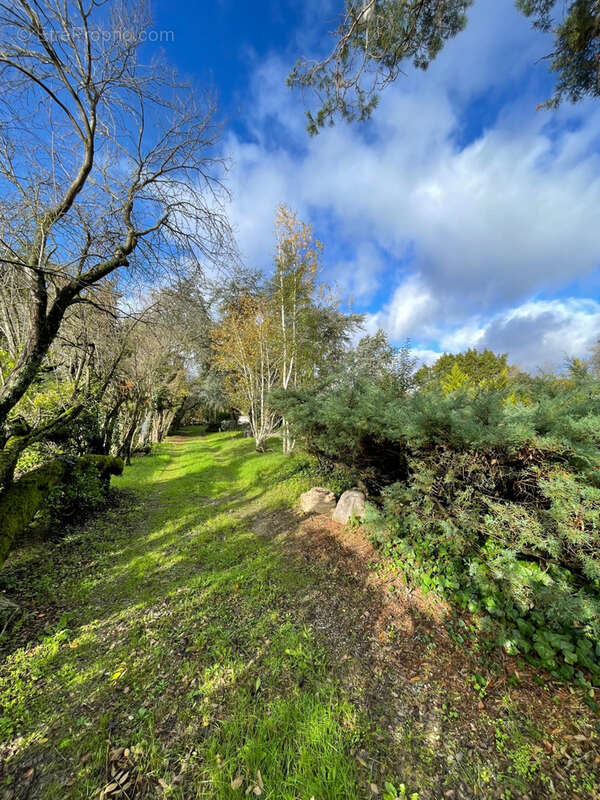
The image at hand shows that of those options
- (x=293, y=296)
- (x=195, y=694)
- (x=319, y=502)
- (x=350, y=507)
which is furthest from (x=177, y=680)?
(x=293, y=296)

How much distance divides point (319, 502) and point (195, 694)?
3.58m

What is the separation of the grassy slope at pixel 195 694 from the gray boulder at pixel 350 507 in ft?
4.26

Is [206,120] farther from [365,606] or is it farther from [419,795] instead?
[419,795]

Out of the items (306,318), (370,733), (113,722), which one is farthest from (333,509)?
(306,318)

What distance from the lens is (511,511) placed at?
8.16 feet

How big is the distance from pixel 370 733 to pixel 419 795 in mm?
362

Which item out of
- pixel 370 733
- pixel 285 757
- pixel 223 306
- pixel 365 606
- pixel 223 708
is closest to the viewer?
pixel 285 757

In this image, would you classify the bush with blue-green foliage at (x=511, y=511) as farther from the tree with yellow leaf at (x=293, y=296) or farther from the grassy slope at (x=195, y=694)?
the tree with yellow leaf at (x=293, y=296)

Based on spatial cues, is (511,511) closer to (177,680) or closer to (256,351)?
(177,680)

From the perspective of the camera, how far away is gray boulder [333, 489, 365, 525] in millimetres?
4699

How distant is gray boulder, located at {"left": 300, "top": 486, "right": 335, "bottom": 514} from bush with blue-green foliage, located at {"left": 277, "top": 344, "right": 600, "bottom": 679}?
1.76 metres

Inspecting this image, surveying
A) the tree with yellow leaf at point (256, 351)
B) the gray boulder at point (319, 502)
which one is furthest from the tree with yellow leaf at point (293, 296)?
the gray boulder at point (319, 502)

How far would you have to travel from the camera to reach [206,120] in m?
4.03

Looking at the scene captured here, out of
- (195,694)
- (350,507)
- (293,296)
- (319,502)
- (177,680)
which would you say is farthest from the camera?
(293,296)
